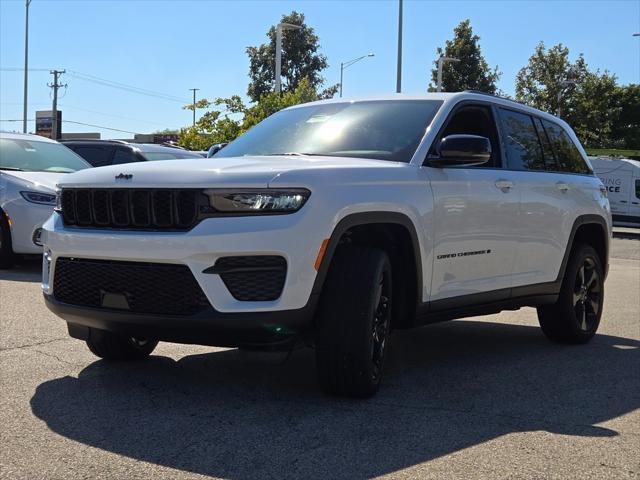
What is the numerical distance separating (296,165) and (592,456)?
2.00m

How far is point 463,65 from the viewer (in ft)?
151

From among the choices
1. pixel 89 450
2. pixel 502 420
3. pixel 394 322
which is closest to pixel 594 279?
pixel 394 322

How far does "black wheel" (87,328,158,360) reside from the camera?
505 cm

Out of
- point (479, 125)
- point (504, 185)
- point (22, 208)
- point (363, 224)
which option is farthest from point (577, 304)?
point (22, 208)

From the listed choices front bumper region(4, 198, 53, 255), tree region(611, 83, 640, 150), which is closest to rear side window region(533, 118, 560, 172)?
front bumper region(4, 198, 53, 255)

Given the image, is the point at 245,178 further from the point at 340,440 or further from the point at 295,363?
the point at 295,363

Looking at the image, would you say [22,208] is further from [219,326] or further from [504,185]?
[219,326]

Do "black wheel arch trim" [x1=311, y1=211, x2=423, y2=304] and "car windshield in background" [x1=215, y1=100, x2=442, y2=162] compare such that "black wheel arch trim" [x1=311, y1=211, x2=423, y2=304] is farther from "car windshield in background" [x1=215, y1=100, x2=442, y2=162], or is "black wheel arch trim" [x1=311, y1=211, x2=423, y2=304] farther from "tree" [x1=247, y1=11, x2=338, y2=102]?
"tree" [x1=247, y1=11, x2=338, y2=102]

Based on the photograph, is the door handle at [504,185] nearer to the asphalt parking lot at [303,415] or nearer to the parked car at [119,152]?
the asphalt parking lot at [303,415]

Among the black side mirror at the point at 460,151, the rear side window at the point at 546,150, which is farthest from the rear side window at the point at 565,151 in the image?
the black side mirror at the point at 460,151

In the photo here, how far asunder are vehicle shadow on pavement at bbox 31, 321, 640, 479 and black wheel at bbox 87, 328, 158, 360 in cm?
7

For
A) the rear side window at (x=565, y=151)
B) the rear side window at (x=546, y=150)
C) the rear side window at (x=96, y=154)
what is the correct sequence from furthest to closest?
the rear side window at (x=96, y=154)
the rear side window at (x=565, y=151)
the rear side window at (x=546, y=150)

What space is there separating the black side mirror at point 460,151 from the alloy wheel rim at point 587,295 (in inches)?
87.2

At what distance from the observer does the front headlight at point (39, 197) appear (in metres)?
9.88
